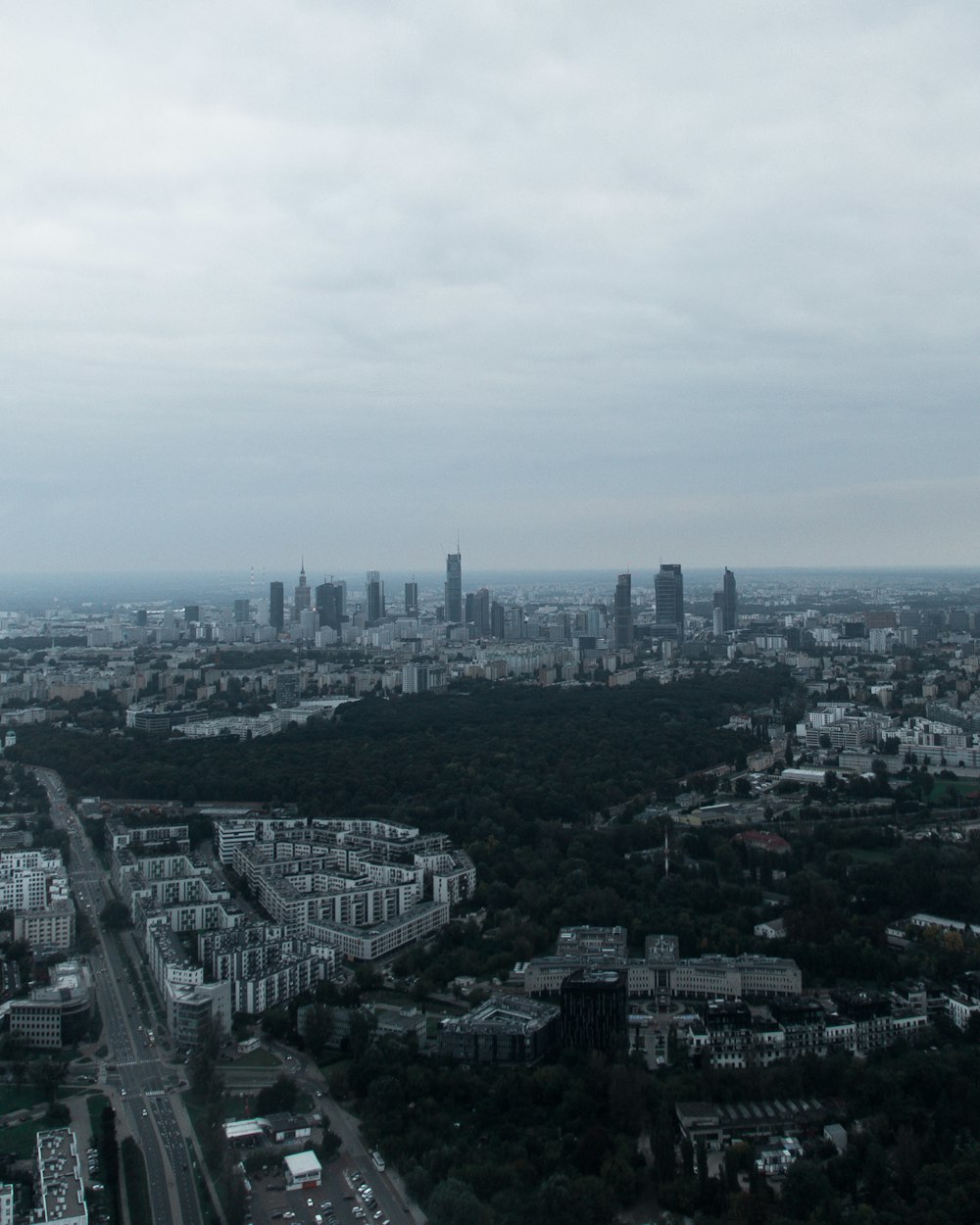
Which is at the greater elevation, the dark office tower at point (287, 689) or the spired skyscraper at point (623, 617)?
the spired skyscraper at point (623, 617)

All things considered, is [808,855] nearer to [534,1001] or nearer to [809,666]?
[534,1001]

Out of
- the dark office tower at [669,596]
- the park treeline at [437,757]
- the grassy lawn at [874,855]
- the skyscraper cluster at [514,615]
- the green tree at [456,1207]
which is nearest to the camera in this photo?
the green tree at [456,1207]

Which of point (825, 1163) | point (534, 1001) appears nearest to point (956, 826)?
point (534, 1001)

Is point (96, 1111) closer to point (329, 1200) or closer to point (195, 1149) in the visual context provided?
point (195, 1149)

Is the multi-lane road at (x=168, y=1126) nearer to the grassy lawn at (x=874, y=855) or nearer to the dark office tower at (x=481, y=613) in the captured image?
the grassy lawn at (x=874, y=855)

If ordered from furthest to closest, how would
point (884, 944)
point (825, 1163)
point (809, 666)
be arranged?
1. point (809, 666)
2. point (884, 944)
3. point (825, 1163)

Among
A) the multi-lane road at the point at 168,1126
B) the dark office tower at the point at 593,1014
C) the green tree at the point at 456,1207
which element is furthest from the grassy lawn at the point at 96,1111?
the dark office tower at the point at 593,1014

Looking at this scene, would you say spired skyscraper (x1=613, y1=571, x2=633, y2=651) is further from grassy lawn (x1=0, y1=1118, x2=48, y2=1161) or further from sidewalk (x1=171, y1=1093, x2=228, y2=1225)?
grassy lawn (x1=0, y1=1118, x2=48, y2=1161)
